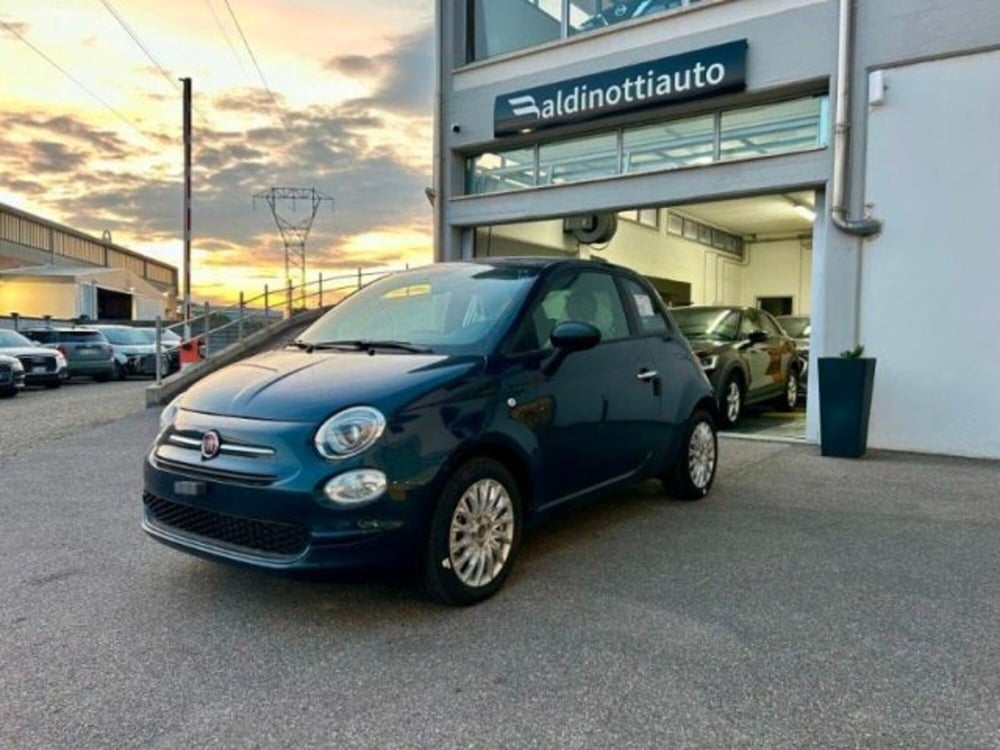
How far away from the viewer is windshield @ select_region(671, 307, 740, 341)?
31.0ft

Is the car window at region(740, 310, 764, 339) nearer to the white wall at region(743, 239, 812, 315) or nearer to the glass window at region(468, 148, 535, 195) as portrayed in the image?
the glass window at region(468, 148, 535, 195)

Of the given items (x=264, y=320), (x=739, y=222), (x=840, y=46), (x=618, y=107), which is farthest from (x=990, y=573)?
(x=739, y=222)

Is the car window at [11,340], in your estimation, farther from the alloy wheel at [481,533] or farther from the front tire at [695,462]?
the alloy wheel at [481,533]

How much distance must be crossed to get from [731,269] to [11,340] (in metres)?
17.1

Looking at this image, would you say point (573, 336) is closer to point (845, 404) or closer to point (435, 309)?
point (435, 309)

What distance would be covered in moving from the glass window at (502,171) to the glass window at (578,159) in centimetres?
22

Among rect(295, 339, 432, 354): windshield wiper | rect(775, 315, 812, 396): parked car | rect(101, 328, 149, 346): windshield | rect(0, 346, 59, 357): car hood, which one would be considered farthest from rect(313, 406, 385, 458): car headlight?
rect(101, 328, 149, 346): windshield

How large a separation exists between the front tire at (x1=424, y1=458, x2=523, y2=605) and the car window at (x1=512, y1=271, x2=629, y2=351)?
757 millimetres

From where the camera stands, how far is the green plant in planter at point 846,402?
740 centimetres

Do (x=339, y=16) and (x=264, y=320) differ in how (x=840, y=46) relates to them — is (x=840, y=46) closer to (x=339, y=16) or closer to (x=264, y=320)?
(x=339, y=16)

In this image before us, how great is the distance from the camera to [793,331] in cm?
1327

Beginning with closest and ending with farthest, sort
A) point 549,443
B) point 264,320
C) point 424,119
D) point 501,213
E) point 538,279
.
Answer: point 549,443 < point 538,279 < point 501,213 < point 424,119 < point 264,320

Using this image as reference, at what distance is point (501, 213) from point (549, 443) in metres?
7.23

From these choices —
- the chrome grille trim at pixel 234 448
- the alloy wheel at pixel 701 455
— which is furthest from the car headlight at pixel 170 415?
the alloy wheel at pixel 701 455
